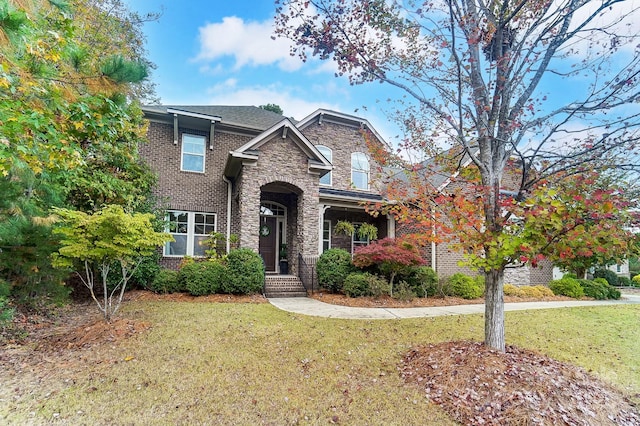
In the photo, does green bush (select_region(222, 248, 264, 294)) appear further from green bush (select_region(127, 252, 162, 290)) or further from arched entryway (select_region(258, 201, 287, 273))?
arched entryway (select_region(258, 201, 287, 273))

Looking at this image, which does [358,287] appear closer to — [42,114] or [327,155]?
[327,155]

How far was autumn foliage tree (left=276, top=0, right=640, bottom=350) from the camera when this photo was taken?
4.38 metres

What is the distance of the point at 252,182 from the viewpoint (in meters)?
11.1

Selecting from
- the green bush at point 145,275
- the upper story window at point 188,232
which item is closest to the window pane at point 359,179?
the upper story window at point 188,232

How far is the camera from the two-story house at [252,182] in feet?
37.2

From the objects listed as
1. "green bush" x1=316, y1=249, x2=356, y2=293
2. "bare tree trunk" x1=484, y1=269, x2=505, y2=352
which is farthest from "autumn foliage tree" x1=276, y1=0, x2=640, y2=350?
"green bush" x1=316, y1=249, x2=356, y2=293

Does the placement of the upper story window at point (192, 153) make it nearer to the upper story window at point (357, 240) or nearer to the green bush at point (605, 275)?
the upper story window at point (357, 240)

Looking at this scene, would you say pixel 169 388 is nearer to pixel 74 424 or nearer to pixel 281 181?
pixel 74 424

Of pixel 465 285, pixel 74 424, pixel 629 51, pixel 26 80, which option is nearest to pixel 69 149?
pixel 26 80

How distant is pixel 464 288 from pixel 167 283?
32.9ft

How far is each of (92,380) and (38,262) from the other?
3959 millimetres

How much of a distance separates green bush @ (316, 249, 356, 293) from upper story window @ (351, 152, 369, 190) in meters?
5.26

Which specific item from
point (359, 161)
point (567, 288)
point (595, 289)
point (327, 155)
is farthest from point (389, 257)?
point (595, 289)

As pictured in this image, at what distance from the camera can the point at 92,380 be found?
4090mm
